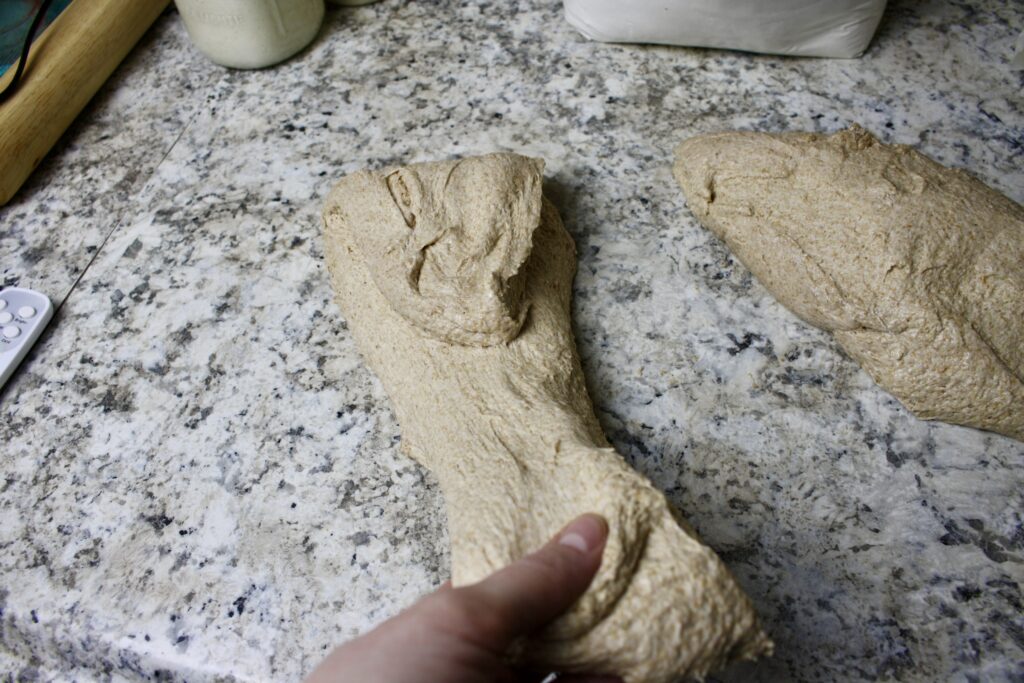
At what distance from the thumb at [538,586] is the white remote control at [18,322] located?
1012 mm

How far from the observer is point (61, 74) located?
5.38 feet

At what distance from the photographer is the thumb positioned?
0.69m

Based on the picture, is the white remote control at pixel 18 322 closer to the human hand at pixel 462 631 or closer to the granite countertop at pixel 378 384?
the granite countertop at pixel 378 384

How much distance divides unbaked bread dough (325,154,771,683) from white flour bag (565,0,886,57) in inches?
20.6

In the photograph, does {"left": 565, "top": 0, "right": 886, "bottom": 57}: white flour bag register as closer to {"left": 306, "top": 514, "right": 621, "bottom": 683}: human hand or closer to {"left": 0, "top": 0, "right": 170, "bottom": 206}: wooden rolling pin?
{"left": 0, "top": 0, "right": 170, "bottom": 206}: wooden rolling pin

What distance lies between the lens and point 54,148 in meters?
1.67

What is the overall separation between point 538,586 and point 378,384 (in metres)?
0.58

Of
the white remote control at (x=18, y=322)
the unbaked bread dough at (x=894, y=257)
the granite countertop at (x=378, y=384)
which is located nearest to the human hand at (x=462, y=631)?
the granite countertop at (x=378, y=384)

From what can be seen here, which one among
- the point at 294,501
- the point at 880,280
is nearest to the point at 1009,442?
the point at 880,280

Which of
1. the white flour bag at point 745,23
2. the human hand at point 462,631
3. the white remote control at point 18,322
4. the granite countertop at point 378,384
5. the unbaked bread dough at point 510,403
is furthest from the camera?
the white flour bag at point 745,23

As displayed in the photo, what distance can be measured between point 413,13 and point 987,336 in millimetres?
1360

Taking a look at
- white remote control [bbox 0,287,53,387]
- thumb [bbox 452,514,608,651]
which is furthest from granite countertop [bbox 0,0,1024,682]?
thumb [bbox 452,514,608,651]

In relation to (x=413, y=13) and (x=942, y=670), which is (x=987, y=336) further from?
(x=413, y=13)

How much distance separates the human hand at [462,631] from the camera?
0.66 meters
